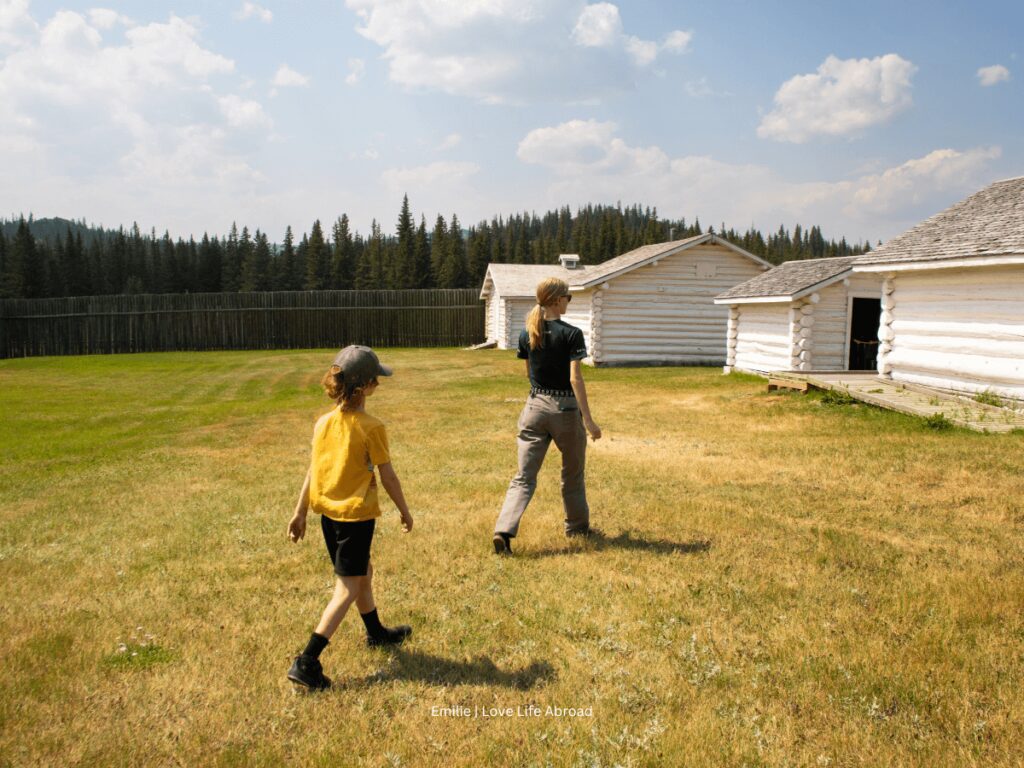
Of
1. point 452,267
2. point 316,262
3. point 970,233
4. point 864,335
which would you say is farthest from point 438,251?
point 970,233

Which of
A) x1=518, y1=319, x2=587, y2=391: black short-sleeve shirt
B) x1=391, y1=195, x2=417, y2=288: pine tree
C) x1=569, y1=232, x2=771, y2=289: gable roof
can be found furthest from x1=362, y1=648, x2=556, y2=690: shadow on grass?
x1=391, y1=195, x2=417, y2=288: pine tree

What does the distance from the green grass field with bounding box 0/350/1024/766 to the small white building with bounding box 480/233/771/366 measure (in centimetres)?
1680

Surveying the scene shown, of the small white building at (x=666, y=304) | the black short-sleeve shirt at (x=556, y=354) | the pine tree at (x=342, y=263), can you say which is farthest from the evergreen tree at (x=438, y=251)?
the black short-sleeve shirt at (x=556, y=354)

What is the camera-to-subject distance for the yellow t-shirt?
401 cm

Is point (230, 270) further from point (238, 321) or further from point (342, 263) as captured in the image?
point (238, 321)

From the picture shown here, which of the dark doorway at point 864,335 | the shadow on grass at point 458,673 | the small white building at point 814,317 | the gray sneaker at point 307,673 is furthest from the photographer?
the dark doorway at point 864,335

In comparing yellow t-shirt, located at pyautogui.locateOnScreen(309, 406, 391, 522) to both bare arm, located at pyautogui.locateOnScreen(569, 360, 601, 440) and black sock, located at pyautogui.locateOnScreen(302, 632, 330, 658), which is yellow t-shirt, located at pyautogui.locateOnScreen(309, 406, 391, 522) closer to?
black sock, located at pyautogui.locateOnScreen(302, 632, 330, 658)

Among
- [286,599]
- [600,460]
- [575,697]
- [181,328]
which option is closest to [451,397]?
[600,460]

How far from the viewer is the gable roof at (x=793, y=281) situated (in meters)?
19.7

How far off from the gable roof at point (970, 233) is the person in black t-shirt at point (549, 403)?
10.2 meters

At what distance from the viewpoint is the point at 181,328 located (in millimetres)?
43219

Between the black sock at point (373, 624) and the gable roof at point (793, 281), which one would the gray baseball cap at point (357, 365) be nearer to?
the black sock at point (373, 624)

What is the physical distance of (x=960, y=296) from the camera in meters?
13.9

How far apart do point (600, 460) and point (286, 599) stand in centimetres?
579
